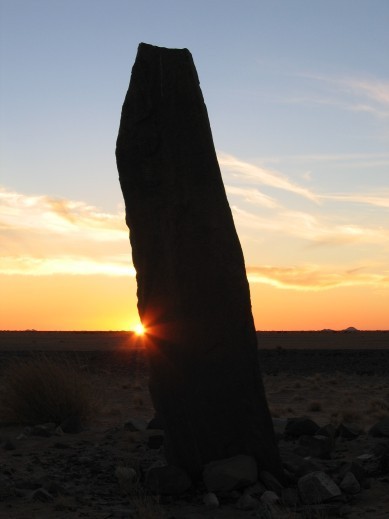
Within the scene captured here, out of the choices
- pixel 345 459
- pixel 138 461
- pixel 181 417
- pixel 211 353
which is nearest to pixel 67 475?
pixel 138 461

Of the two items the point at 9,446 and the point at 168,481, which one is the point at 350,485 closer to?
the point at 168,481

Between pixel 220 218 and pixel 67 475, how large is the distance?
12.2 ft

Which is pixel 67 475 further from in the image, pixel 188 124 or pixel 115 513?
pixel 188 124

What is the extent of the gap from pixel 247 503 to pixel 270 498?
253mm

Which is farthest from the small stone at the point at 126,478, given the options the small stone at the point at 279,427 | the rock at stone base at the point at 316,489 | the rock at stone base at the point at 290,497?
the small stone at the point at 279,427

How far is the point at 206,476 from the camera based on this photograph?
8102 mm

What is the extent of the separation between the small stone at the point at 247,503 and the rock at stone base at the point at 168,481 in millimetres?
768

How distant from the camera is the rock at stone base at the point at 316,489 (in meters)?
7.48

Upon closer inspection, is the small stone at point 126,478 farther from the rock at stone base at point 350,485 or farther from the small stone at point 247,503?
the rock at stone base at point 350,485

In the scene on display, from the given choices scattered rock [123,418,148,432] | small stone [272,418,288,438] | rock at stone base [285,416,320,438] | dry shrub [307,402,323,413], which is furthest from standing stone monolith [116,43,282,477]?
dry shrub [307,402,323,413]

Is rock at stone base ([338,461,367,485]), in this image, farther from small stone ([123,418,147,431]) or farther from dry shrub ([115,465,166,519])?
small stone ([123,418,147,431])

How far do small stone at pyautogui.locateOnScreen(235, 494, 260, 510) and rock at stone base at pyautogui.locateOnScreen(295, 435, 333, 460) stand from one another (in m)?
2.37

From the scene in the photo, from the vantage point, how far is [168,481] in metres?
8.10

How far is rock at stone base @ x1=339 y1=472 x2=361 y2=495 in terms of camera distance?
793 cm
